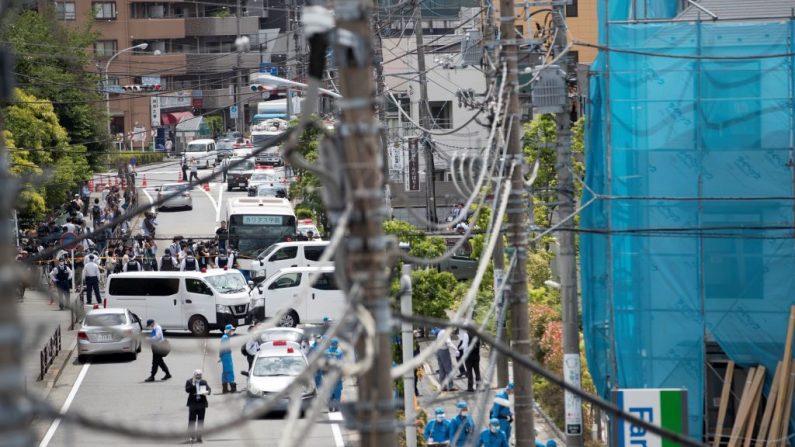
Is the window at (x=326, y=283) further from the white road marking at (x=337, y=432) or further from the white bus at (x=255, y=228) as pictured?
the white bus at (x=255, y=228)

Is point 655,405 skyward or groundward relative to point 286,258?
skyward

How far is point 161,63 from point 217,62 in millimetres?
5256

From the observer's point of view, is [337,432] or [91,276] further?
[91,276]

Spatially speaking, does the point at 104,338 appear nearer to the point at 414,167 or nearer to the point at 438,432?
the point at 438,432

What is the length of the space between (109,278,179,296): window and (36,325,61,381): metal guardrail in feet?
6.88

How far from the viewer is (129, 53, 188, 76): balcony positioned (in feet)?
268

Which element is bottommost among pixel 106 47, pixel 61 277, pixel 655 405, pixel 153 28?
pixel 61 277

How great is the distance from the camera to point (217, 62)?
8738cm

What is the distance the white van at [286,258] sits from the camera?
36.7 m

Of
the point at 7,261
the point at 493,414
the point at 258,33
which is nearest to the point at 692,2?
the point at 493,414

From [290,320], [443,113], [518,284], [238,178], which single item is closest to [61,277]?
[290,320]

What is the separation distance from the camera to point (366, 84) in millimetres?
6414

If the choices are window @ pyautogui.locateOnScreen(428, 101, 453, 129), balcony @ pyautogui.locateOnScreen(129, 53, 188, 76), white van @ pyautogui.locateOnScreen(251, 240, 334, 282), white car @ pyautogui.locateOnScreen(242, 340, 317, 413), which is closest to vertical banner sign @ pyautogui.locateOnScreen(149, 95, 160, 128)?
balcony @ pyautogui.locateOnScreen(129, 53, 188, 76)

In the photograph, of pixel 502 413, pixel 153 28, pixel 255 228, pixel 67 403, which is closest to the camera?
pixel 502 413
